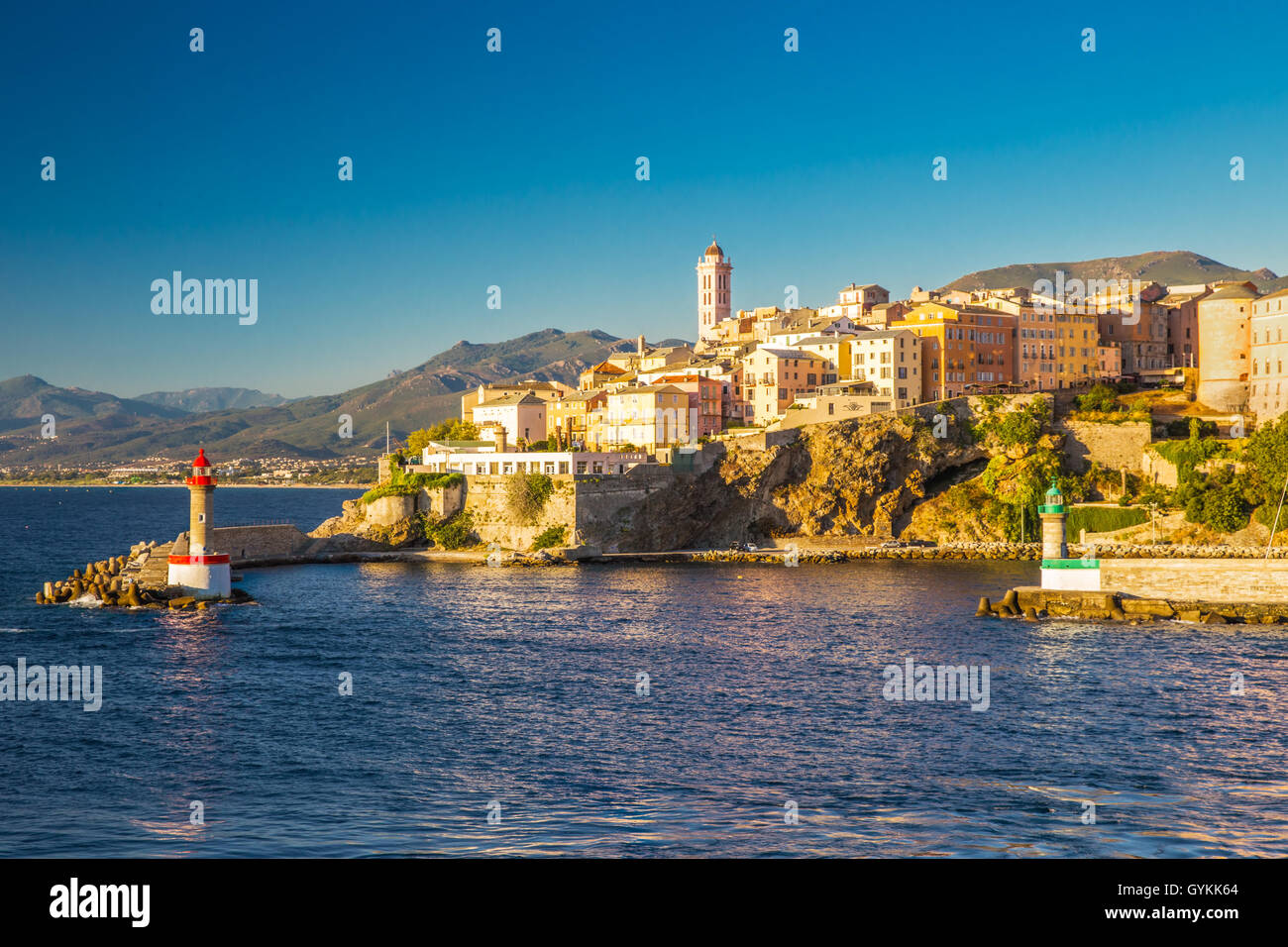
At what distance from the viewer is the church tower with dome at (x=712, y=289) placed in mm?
113375

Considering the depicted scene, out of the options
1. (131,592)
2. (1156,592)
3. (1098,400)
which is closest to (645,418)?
(1098,400)

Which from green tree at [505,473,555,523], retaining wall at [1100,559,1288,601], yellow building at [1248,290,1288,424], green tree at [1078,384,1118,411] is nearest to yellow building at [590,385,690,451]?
green tree at [505,473,555,523]

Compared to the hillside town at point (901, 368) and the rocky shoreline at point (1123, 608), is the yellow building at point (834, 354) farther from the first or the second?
the rocky shoreline at point (1123, 608)

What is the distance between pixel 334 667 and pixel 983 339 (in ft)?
204

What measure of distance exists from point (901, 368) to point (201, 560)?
49377 millimetres

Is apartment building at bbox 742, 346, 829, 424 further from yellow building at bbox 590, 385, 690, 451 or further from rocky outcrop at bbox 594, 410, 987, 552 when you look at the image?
rocky outcrop at bbox 594, 410, 987, 552

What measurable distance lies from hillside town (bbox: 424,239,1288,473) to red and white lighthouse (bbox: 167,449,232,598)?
24.6m

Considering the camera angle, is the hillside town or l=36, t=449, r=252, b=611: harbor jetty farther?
the hillside town

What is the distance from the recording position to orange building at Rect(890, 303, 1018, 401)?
8069 cm

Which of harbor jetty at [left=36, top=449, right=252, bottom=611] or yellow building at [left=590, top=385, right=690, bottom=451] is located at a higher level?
yellow building at [left=590, top=385, right=690, bottom=451]

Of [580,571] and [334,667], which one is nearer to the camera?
[334,667]

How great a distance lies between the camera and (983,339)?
82500 millimetres
